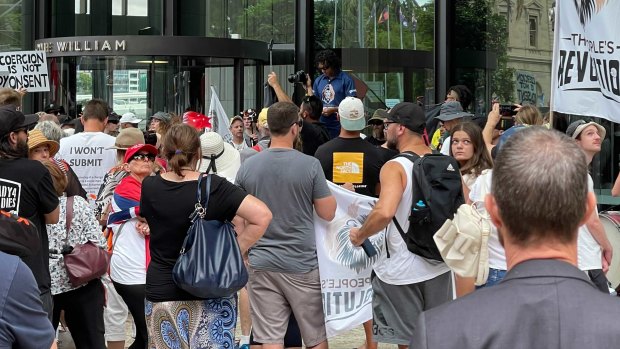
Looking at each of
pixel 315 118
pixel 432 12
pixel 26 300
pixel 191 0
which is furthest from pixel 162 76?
pixel 26 300

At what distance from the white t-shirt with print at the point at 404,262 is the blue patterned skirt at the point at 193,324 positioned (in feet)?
4.48

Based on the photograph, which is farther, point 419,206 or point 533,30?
point 533,30

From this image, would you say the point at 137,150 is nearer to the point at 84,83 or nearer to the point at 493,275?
the point at 493,275

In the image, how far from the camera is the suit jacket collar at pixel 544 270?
2385 millimetres

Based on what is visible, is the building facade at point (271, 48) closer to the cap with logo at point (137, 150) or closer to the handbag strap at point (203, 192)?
the cap with logo at point (137, 150)

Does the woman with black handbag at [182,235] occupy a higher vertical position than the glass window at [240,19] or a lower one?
lower

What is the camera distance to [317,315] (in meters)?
7.54

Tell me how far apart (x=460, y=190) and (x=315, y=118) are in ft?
14.7

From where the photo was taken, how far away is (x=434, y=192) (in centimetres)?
684

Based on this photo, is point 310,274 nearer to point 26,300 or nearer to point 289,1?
point 26,300

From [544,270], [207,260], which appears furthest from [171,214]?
[544,270]

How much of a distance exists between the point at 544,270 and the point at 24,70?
580 inches

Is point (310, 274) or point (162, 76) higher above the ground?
point (162, 76)

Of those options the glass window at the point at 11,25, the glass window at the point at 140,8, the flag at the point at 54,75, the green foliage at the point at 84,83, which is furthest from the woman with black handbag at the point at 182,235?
the glass window at the point at 11,25
